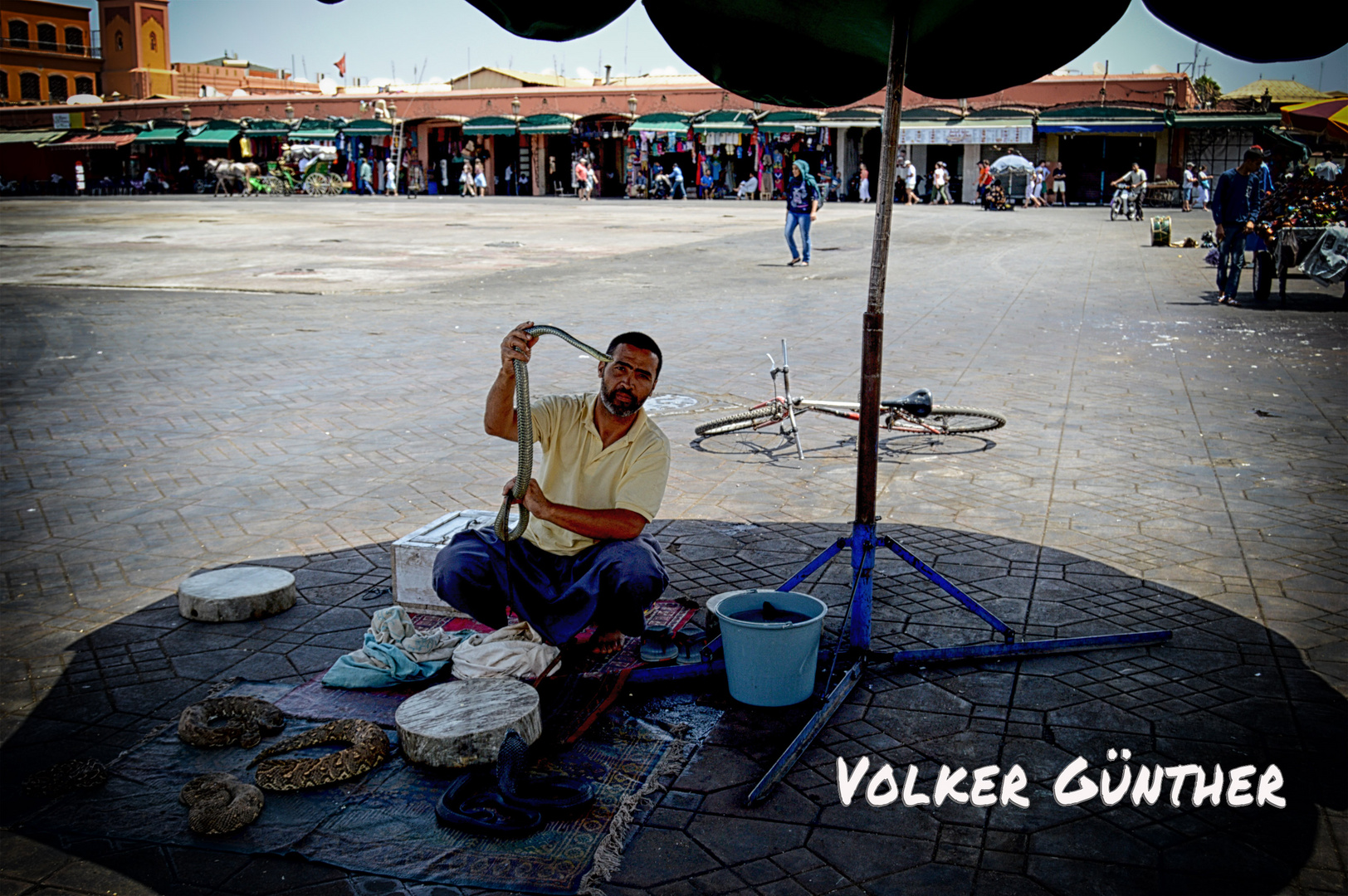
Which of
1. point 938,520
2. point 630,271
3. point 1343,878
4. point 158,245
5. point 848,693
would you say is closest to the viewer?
point 1343,878

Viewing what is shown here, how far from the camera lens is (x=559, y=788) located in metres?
3.19

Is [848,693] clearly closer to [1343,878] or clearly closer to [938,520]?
[1343,878]

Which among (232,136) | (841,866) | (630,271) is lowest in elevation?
(841,866)

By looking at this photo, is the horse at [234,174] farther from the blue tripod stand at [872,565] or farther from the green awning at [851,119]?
the blue tripod stand at [872,565]

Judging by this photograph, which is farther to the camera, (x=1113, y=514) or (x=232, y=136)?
(x=232, y=136)

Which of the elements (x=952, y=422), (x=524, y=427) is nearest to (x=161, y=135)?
(x=952, y=422)

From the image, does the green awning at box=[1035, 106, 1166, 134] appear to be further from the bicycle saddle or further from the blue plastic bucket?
the blue plastic bucket

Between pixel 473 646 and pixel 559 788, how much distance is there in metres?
0.88

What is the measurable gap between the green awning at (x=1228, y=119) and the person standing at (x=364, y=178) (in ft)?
112

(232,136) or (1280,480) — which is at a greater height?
(232,136)

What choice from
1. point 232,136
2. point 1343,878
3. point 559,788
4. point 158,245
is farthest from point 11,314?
point 232,136

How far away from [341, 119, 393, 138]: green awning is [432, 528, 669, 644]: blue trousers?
154ft

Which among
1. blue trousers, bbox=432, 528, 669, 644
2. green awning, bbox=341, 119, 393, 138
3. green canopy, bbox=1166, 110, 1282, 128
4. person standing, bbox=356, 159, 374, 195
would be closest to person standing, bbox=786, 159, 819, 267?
blue trousers, bbox=432, 528, 669, 644

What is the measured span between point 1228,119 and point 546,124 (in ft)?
83.8
